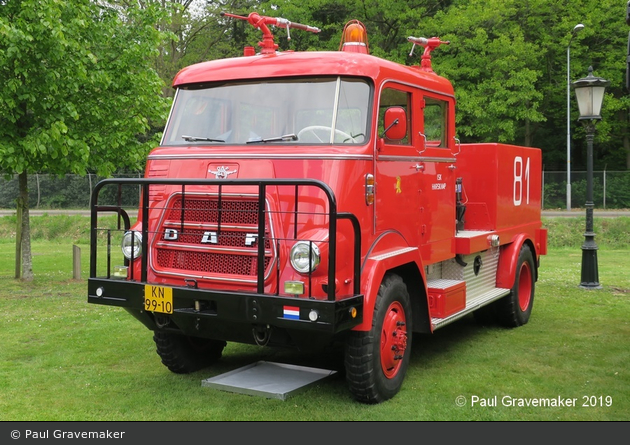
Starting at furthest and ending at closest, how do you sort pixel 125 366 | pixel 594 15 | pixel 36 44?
pixel 594 15
pixel 36 44
pixel 125 366

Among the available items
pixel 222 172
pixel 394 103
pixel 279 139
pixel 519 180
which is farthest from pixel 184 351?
pixel 519 180

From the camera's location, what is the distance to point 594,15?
103 feet

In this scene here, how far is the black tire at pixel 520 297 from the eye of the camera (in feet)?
29.9

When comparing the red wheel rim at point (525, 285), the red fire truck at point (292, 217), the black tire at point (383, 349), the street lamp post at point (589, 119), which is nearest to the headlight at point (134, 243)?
the red fire truck at point (292, 217)

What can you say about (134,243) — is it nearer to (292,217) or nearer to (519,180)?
(292,217)

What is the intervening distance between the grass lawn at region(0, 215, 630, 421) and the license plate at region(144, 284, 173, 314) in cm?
83

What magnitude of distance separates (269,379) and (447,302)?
190cm

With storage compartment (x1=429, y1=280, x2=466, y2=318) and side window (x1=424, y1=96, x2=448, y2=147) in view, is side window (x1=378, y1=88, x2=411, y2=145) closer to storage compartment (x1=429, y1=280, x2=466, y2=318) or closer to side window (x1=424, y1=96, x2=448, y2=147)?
side window (x1=424, y1=96, x2=448, y2=147)

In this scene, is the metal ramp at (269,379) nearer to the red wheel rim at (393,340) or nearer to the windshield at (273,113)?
the red wheel rim at (393,340)

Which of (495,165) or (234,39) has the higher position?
(234,39)

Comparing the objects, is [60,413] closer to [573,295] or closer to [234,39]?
[573,295]

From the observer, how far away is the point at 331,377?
22.3ft

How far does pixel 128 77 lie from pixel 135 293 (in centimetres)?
722
